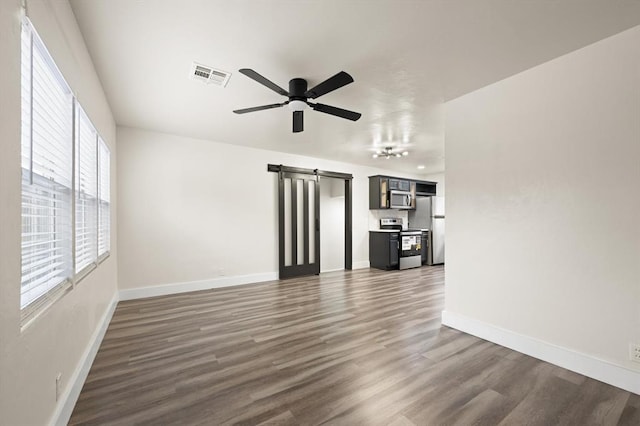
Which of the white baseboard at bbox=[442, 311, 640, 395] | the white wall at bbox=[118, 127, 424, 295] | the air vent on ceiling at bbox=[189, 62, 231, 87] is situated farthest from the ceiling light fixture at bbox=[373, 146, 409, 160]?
the air vent on ceiling at bbox=[189, 62, 231, 87]

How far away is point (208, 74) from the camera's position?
8.93 ft

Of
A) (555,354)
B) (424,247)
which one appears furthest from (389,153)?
(555,354)

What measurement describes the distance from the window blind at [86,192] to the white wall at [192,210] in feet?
5.47

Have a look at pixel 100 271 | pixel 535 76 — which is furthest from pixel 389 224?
pixel 100 271

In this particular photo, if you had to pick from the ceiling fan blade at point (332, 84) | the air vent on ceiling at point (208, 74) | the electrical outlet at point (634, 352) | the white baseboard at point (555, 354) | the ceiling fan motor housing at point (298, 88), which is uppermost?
the air vent on ceiling at point (208, 74)

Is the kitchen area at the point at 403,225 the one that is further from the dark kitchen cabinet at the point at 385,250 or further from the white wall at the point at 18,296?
the white wall at the point at 18,296

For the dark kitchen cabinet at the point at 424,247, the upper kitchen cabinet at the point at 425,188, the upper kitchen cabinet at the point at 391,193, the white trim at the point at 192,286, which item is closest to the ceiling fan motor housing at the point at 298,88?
the white trim at the point at 192,286

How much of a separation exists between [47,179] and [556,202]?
144 inches

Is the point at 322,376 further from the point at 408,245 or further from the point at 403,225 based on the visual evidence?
the point at 403,225

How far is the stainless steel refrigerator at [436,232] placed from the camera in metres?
7.43

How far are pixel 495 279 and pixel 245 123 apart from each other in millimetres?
3657

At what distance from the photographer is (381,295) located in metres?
4.55

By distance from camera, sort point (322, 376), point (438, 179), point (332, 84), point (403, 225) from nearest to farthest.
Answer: point (322, 376), point (332, 84), point (403, 225), point (438, 179)

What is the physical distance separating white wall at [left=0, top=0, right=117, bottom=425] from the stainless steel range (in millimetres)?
6032
